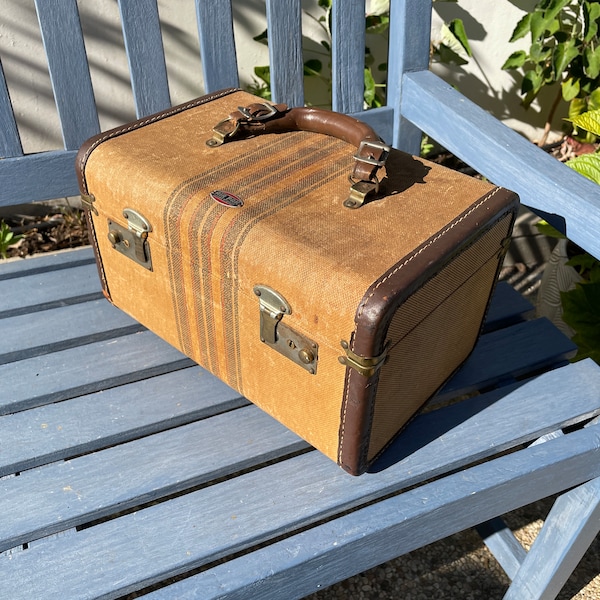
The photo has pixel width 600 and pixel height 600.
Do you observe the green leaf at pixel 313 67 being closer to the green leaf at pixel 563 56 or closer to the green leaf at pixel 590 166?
the green leaf at pixel 563 56

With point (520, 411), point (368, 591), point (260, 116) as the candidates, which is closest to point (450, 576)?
point (368, 591)

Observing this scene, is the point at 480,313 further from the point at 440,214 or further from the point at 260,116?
the point at 260,116

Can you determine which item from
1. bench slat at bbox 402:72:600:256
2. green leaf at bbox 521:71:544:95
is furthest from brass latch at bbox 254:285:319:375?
green leaf at bbox 521:71:544:95

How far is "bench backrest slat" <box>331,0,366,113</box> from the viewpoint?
178 cm

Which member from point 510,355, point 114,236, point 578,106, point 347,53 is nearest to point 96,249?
point 114,236

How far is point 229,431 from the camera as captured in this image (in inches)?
54.3

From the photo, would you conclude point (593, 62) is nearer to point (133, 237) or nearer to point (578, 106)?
point (578, 106)

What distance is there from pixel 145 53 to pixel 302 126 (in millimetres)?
494

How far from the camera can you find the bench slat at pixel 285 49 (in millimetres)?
1743

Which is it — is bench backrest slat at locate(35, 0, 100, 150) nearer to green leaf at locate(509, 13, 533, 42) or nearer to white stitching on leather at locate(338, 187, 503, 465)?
white stitching on leather at locate(338, 187, 503, 465)

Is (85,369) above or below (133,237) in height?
below

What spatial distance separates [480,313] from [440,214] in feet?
1.10

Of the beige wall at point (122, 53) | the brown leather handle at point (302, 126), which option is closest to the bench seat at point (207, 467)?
the brown leather handle at point (302, 126)

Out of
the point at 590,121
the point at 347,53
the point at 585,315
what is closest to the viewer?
the point at 347,53
